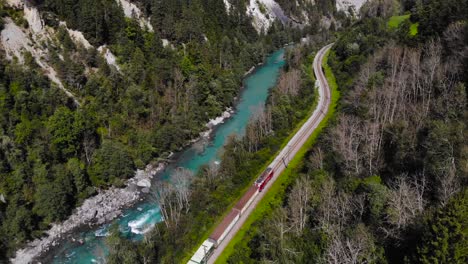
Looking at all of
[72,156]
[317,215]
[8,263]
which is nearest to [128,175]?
[72,156]

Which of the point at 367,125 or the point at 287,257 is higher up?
the point at 367,125

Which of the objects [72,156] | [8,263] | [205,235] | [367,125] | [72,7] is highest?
[72,7]

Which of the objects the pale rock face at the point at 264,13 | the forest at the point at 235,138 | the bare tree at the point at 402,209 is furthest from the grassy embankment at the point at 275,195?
the pale rock face at the point at 264,13

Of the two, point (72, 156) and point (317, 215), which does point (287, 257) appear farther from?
point (72, 156)

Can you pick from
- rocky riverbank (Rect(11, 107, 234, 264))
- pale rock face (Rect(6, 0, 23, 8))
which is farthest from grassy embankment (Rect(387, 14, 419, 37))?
pale rock face (Rect(6, 0, 23, 8))

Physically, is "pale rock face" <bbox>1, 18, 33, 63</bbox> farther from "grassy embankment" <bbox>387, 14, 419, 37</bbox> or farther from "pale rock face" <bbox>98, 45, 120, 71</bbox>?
"grassy embankment" <bbox>387, 14, 419, 37</bbox>

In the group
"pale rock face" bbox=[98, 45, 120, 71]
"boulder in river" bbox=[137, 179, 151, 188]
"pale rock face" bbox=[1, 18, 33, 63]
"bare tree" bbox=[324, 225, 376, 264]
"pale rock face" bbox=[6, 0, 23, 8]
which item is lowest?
"boulder in river" bbox=[137, 179, 151, 188]

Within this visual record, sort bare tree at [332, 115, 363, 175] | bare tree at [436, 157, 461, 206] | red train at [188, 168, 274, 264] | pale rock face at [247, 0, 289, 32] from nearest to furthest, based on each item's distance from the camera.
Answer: bare tree at [436, 157, 461, 206], red train at [188, 168, 274, 264], bare tree at [332, 115, 363, 175], pale rock face at [247, 0, 289, 32]
